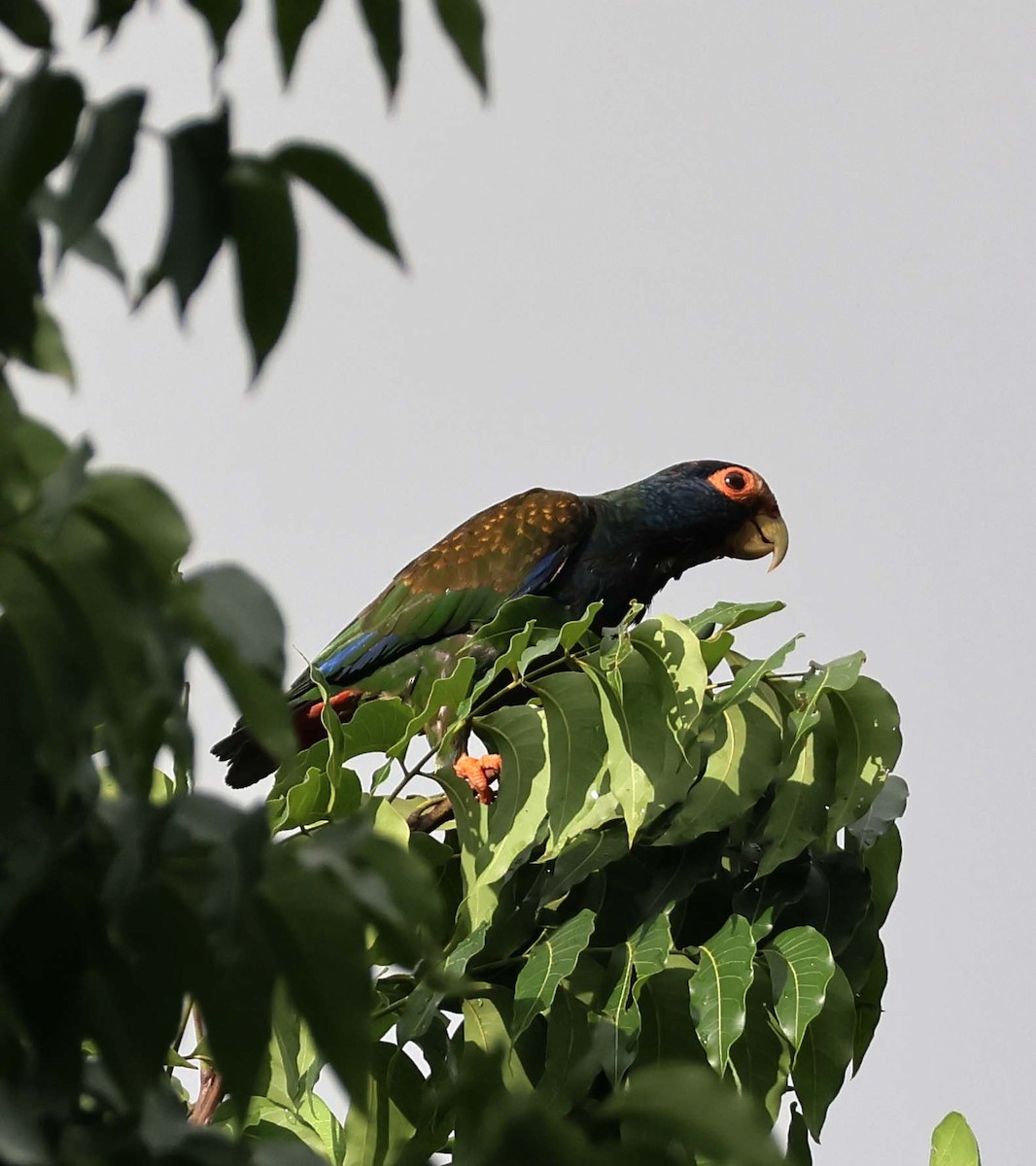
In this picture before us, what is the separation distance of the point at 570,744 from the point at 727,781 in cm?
23

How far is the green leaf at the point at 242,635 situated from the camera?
0.63 m

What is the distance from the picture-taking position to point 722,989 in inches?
77.0

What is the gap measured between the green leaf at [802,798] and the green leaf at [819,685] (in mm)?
22

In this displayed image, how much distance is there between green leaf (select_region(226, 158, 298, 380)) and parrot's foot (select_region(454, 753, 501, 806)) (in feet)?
8.43

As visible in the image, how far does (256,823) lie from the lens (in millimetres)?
628

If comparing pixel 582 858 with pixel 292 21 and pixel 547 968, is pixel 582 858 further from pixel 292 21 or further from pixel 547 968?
pixel 292 21

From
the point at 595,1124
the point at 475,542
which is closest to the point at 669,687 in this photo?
the point at 595,1124

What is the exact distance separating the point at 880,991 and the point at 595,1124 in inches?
70.3

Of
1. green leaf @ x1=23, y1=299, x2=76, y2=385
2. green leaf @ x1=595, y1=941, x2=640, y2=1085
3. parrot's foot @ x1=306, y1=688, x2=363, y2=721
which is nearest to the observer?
green leaf @ x1=23, y1=299, x2=76, y2=385

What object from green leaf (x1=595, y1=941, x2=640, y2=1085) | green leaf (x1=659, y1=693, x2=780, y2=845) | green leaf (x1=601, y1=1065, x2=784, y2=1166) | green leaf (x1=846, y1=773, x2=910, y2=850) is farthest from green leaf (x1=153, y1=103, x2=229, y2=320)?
green leaf (x1=846, y1=773, x2=910, y2=850)

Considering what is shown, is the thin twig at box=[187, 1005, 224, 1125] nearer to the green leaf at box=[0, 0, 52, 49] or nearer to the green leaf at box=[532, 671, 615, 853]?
the green leaf at box=[532, 671, 615, 853]

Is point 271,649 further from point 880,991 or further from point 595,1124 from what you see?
point 880,991

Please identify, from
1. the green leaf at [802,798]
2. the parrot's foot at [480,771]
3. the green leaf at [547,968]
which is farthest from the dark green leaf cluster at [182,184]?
the parrot's foot at [480,771]

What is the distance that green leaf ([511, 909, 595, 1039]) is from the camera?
1930 millimetres
